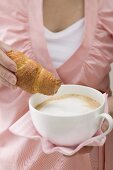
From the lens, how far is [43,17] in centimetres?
62

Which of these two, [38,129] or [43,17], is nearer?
[38,129]

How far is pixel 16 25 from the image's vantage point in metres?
0.60

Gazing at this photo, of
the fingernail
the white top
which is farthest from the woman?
the fingernail

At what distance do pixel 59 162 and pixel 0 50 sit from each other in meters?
0.25

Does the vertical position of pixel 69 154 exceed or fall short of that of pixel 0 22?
it falls short

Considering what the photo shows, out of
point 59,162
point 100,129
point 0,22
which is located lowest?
point 59,162

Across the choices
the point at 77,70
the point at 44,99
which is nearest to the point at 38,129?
the point at 44,99

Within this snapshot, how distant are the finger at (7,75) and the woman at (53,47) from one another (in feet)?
0.32

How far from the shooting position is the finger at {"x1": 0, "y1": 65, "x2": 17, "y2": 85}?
482mm

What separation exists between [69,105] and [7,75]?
0.32ft

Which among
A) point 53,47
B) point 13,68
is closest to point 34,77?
point 13,68

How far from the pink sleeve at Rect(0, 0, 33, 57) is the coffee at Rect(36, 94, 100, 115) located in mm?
126

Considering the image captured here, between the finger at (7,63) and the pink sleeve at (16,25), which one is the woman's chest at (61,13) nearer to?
the pink sleeve at (16,25)

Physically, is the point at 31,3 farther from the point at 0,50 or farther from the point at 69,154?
the point at 69,154
